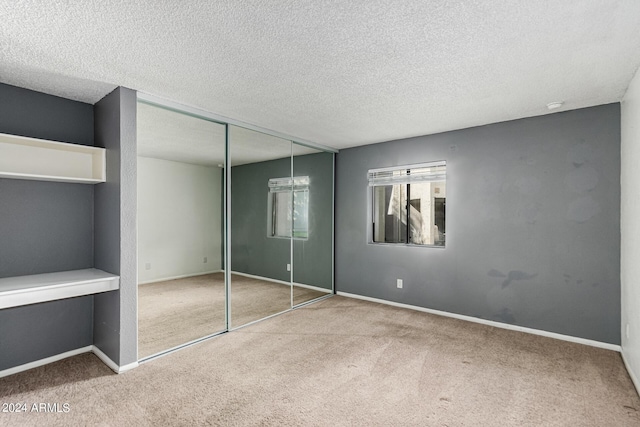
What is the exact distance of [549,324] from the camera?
3.50 meters

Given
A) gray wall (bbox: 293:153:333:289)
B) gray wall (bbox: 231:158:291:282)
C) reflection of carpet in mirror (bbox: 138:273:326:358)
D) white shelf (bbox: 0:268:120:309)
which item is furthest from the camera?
gray wall (bbox: 293:153:333:289)

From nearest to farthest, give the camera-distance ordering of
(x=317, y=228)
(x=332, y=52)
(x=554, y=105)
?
(x=332, y=52), (x=554, y=105), (x=317, y=228)

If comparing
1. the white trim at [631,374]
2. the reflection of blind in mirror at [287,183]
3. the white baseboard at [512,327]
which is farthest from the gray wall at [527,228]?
the reflection of blind in mirror at [287,183]

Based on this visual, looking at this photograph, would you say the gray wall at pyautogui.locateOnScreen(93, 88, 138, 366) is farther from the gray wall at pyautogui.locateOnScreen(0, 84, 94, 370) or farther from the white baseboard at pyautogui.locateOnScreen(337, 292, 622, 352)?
the white baseboard at pyautogui.locateOnScreen(337, 292, 622, 352)

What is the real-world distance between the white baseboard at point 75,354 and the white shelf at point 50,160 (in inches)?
63.7

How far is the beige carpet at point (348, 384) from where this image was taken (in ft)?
6.97

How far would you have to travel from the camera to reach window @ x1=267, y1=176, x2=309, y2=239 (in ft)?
14.3

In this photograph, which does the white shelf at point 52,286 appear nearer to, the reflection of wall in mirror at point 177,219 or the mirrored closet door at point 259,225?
the reflection of wall in mirror at point 177,219

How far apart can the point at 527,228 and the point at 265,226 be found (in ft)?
10.4

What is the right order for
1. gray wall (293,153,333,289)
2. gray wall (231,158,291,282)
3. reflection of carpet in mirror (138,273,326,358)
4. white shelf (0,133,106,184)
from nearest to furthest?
white shelf (0,133,106,184)
reflection of carpet in mirror (138,273,326,358)
gray wall (231,158,291,282)
gray wall (293,153,333,289)

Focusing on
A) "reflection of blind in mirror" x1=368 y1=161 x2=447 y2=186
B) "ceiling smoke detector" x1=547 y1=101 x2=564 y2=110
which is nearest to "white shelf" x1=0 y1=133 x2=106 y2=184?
"reflection of blind in mirror" x1=368 y1=161 x2=447 y2=186

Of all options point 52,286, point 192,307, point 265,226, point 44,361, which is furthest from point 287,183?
point 44,361

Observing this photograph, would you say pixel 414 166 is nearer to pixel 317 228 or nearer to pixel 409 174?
pixel 409 174

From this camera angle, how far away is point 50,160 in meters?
2.91
